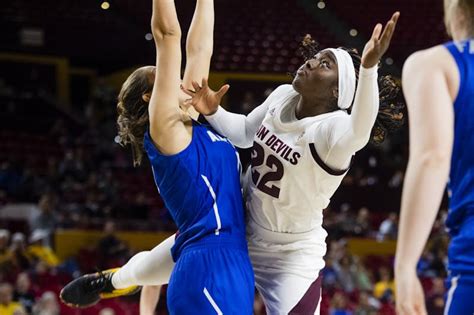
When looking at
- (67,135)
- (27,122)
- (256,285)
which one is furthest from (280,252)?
(27,122)

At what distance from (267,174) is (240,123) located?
349mm

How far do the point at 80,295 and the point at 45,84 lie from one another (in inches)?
649

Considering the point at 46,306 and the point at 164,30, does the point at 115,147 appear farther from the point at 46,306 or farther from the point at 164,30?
the point at 164,30

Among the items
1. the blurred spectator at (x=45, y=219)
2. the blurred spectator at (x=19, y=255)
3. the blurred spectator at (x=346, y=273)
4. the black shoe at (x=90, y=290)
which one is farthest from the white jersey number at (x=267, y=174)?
the blurred spectator at (x=45, y=219)

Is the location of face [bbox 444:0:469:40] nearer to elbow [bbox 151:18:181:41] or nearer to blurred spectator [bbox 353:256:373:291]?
elbow [bbox 151:18:181:41]

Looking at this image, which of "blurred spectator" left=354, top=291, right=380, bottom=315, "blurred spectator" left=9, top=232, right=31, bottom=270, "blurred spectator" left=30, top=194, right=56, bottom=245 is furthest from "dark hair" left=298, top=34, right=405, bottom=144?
"blurred spectator" left=30, top=194, right=56, bottom=245

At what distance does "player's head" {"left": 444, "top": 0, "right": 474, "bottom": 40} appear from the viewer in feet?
7.84

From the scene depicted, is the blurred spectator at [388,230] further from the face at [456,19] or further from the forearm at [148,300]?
the face at [456,19]

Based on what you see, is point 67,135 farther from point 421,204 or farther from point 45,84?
point 421,204

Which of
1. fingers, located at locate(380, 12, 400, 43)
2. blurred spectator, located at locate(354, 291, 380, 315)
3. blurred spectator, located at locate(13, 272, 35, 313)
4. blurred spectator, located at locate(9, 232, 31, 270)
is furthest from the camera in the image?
blurred spectator, located at locate(9, 232, 31, 270)

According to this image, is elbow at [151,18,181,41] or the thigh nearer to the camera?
elbow at [151,18,181,41]

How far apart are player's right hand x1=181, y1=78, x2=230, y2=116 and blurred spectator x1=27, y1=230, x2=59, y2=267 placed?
270 inches

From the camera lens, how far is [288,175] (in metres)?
3.80

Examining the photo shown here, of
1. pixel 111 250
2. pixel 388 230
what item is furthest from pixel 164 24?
pixel 388 230
